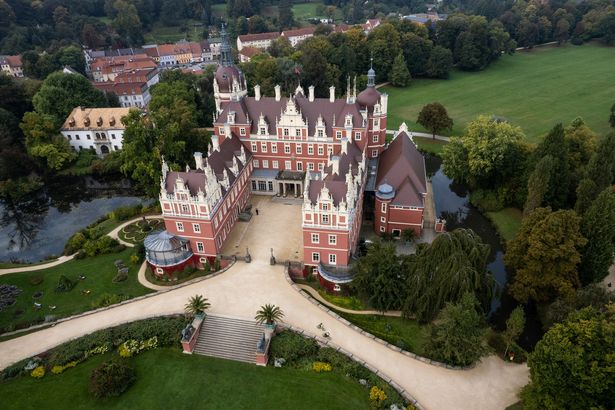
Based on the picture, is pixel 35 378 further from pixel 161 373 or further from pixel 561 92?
pixel 561 92

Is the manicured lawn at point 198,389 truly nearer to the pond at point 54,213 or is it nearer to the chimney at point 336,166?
→ the chimney at point 336,166

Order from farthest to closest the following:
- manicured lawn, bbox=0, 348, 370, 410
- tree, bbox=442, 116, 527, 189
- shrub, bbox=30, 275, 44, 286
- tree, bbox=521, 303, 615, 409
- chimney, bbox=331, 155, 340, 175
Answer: tree, bbox=442, 116, 527, 189, chimney, bbox=331, 155, 340, 175, shrub, bbox=30, 275, 44, 286, manicured lawn, bbox=0, 348, 370, 410, tree, bbox=521, 303, 615, 409

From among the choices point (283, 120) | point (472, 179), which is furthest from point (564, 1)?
point (283, 120)

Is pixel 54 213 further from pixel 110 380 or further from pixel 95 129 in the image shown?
pixel 110 380

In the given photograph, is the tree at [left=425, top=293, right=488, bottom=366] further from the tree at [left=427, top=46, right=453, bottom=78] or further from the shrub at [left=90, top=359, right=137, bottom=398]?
the tree at [left=427, top=46, right=453, bottom=78]

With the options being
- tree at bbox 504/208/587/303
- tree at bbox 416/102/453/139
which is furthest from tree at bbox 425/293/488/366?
tree at bbox 416/102/453/139
